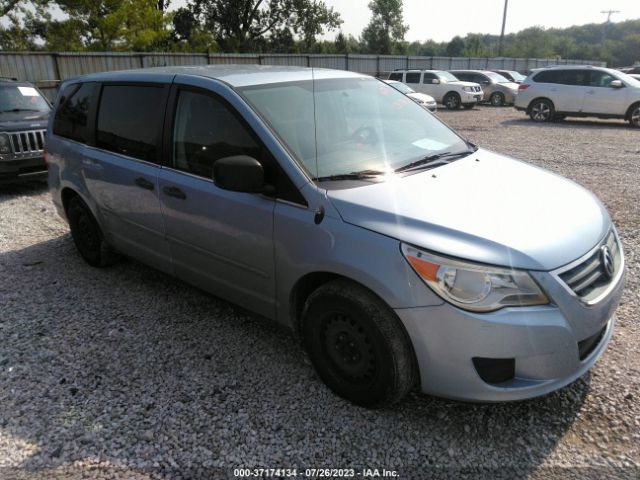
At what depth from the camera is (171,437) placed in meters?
2.61

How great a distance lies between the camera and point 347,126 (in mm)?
3334

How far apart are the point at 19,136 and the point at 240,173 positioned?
251 inches

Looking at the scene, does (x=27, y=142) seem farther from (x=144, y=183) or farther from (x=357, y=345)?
(x=357, y=345)

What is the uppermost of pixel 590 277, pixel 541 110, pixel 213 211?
pixel 213 211

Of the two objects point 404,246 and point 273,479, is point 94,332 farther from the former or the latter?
point 404,246

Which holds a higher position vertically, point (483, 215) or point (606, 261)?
point (483, 215)

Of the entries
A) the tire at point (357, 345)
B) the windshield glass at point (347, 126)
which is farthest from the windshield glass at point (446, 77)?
the tire at point (357, 345)

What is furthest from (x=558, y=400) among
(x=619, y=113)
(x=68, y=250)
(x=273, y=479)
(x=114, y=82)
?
(x=619, y=113)

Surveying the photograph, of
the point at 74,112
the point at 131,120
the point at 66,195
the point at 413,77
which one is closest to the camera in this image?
the point at 131,120

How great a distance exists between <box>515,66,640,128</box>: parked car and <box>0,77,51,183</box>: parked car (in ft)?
47.1

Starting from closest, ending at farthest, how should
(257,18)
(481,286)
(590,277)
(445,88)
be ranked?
(481,286)
(590,277)
(445,88)
(257,18)

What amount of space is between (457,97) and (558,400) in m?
20.2

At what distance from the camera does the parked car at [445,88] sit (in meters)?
21.1

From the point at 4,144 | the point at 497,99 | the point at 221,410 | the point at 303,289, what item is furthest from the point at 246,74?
the point at 497,99
